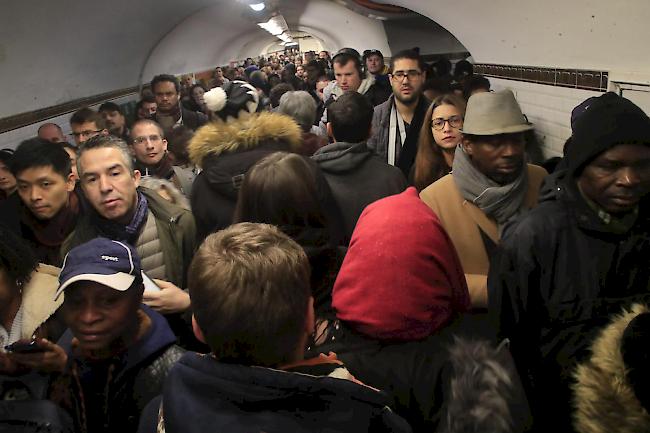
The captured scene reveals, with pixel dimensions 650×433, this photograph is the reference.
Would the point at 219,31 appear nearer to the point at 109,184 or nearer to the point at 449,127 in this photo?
the point at 449,127

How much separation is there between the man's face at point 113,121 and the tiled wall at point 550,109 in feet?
14.3

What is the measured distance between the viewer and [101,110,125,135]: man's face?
504 cm

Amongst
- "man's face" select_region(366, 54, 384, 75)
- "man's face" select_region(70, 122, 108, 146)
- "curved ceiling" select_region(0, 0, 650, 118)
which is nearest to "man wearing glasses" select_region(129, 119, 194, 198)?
"man's face" select_region(70, 122, 108, 146)

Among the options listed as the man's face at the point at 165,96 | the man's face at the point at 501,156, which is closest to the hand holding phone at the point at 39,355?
the man's face at the point at 501,156

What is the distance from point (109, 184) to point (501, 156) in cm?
175

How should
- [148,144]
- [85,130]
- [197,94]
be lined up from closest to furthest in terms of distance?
[148,144] → [85,130] → [197,94]

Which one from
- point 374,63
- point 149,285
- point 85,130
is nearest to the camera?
point 149,285

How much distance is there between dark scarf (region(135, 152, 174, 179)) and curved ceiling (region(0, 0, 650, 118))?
9.20ft

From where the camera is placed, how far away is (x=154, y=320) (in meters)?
1.65

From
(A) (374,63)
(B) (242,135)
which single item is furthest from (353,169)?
(A) (374,63)

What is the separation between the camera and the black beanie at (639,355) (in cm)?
106

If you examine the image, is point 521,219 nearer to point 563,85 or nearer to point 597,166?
point 597,166

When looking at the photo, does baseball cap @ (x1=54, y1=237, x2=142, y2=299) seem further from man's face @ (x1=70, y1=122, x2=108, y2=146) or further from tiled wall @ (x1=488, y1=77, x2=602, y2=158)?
tiled wall @ (x1=488, y1=77, x2=602, y2=158)

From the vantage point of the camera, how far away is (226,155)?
2367 mm
